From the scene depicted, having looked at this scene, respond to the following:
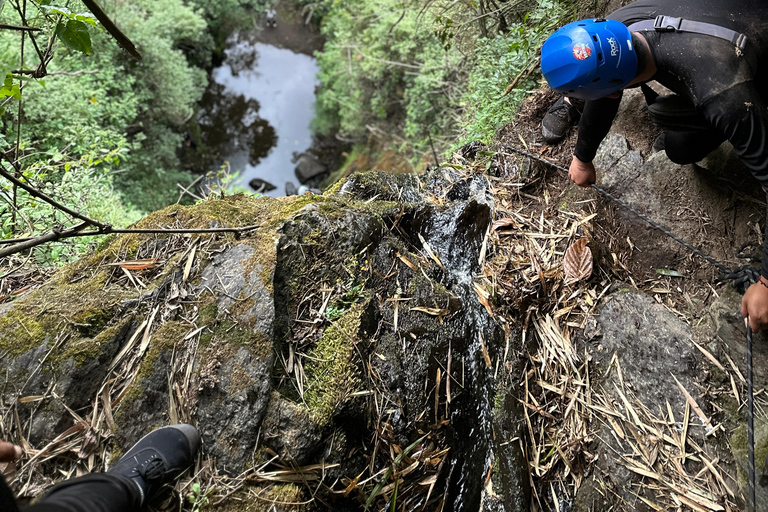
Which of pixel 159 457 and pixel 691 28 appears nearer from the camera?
pixel 159 457

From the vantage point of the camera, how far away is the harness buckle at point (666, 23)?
2088 mm

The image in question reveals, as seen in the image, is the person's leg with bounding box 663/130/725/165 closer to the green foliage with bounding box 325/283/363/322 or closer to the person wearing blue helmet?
the person wearing blue helmet

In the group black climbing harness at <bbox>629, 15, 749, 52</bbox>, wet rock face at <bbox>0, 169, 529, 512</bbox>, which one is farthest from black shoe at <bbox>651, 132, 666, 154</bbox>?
wet rock face at <bbox>0, 169, 529, 512</bbox>

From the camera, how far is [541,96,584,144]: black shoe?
3508 mm

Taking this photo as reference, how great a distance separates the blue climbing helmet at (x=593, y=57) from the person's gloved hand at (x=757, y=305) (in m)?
1.31

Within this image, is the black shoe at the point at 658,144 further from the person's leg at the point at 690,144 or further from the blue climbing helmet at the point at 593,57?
the blue climbing helmet at the point at 593,57

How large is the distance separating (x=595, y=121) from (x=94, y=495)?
3377 mm

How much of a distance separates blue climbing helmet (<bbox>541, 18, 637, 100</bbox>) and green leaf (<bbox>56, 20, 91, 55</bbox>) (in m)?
2.21

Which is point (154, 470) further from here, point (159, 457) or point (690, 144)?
point (690, 144)

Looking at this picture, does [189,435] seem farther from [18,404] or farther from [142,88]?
[142,88]

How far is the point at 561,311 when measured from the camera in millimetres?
2834

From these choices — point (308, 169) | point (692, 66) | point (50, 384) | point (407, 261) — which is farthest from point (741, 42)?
point (308, 169)

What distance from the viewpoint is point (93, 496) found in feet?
5.85

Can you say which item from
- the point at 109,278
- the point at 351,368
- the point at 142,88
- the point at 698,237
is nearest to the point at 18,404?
the point at 109,278
